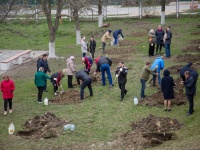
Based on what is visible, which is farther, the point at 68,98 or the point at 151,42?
the point at 151,42

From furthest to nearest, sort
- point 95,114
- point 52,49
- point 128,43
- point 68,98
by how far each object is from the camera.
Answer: point 128,43 < point 52,49 < point 68,98 < point 95,114

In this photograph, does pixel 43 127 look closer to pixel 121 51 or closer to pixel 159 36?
pixel 159 36

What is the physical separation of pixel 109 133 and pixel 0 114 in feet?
15.1

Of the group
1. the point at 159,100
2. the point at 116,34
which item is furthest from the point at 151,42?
the point at 159,100

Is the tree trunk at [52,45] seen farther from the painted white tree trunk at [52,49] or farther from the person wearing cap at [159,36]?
the person wearing cap at [159,36]

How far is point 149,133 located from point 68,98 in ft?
17.0

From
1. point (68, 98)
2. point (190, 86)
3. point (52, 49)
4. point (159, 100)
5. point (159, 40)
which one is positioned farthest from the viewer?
point (52, 49)

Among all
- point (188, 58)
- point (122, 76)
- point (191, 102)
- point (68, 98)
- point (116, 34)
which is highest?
point (116, 34)

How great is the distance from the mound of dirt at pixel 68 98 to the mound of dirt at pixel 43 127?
2151mm

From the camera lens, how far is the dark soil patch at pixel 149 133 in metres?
12.1

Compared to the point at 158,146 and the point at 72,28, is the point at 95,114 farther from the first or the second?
the point at 72,28

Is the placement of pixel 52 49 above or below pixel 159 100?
above

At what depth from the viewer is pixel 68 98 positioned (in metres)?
17.2

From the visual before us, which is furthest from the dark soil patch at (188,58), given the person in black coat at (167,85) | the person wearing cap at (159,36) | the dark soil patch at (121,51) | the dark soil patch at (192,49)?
the person in black coat at (167,85)
